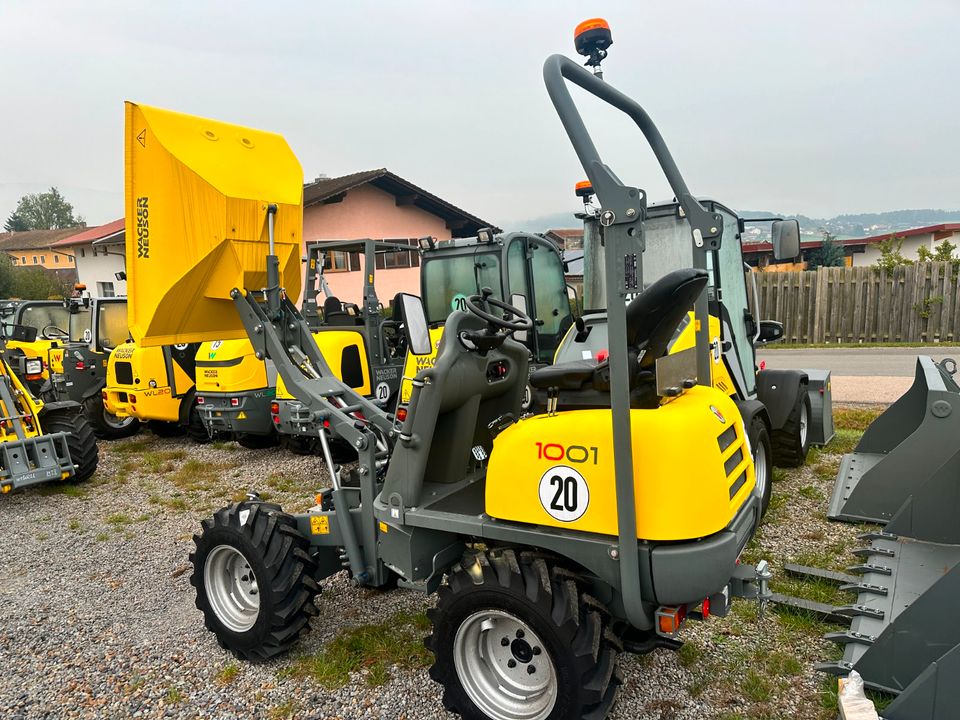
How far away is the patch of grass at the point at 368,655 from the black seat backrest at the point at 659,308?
1973 millimetres

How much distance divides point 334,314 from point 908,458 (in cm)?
595

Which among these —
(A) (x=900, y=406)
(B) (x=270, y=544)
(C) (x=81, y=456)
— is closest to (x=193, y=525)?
(C) (x=81, y=456)

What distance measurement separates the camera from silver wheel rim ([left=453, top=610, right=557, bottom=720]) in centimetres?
261

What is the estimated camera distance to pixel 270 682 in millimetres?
3199

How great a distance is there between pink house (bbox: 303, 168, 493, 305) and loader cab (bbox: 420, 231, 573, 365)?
40.2 feet

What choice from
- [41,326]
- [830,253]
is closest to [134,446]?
[41,326]

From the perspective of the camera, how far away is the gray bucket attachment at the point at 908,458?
163 inches

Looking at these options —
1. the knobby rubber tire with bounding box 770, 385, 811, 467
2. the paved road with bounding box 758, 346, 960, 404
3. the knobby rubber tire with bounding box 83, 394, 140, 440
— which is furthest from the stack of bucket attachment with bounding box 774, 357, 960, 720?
the knobby rubber tire with bounding box 83, 394, 140, 440

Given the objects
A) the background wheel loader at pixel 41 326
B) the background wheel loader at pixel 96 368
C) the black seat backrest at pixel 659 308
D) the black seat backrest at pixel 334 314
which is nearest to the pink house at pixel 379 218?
the background wheel loader at pixel 41 326

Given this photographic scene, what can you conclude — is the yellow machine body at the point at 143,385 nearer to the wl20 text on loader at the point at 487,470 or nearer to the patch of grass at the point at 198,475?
the patch of grass at the point at 198,475

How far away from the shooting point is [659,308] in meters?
2.55

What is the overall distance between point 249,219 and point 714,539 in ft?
9.19

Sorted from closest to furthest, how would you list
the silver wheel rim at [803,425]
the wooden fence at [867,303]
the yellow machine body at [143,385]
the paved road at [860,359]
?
the silver wheel rim at [803,425] → the yellow machine body at [143,385] → the paved road at [860,359] → the wooden fence at [867,303]

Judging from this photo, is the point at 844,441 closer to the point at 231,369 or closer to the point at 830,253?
the point at 231,369
